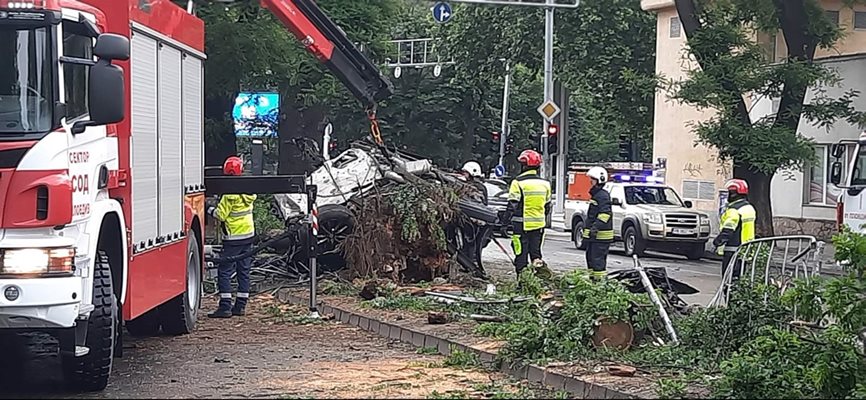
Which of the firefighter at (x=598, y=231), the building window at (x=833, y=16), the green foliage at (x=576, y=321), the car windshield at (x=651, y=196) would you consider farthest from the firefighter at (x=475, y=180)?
the building window at (x=833, y=16)

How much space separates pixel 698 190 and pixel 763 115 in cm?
545

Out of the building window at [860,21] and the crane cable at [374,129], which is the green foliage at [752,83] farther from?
the crane cable at [374,129]

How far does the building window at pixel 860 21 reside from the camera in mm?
31516

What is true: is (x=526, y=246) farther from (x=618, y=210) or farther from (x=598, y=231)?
(x=618, y=210)

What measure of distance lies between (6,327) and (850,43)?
27493mm

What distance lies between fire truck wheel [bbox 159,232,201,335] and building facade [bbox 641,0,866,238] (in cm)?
1638

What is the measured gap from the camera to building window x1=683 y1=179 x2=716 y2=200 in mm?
35969

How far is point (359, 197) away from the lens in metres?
16.2

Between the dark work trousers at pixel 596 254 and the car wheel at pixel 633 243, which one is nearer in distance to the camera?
the dark work trousers at pixel 596 254

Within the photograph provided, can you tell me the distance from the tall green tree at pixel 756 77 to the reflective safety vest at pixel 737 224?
9.77 metres

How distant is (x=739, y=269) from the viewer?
10.6 m

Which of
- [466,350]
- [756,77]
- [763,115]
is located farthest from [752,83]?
[466,350]

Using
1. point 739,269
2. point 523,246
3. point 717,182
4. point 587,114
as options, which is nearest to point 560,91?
point 717,182

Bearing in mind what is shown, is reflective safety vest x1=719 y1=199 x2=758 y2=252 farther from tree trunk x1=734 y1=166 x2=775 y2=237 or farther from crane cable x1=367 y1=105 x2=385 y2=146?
tree trunk x1=734 y1=166 x2=775 y2=237
